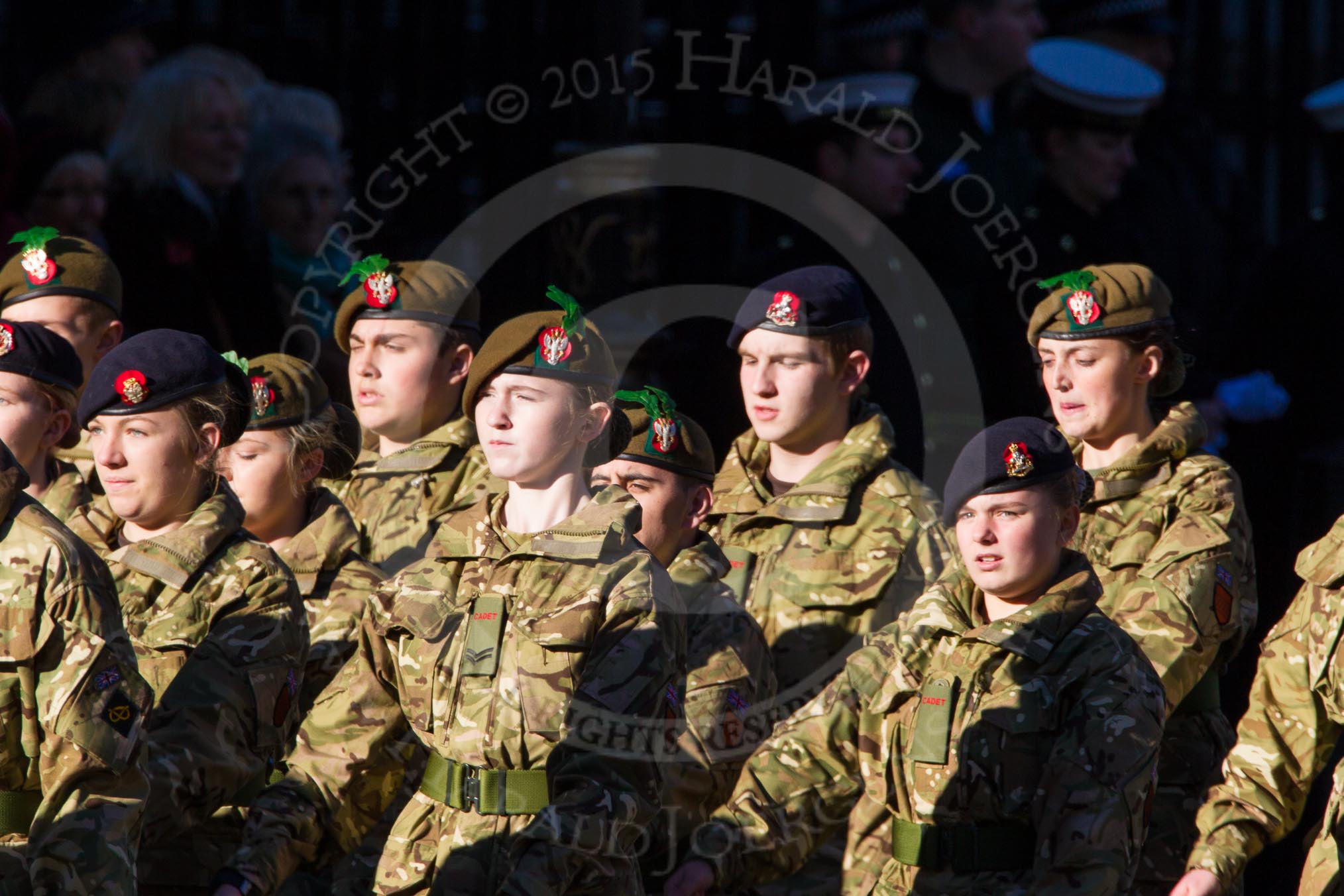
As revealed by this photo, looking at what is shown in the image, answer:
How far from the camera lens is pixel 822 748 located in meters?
4.58

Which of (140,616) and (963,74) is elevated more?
(963,74)

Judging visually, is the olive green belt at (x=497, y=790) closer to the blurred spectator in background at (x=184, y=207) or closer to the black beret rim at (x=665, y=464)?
the black beret rim at (x=665, y=464)

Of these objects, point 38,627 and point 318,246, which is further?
point 318,246

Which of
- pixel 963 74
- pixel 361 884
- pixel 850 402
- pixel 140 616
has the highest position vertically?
pixel 963 74

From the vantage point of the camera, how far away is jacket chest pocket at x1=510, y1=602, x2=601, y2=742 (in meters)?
4.16

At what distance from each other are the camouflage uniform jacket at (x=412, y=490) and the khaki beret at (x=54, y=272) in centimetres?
96

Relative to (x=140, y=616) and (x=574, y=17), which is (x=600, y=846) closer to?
(x=140, y=616)

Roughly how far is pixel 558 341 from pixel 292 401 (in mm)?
1625

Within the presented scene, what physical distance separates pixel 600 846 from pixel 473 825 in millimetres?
336

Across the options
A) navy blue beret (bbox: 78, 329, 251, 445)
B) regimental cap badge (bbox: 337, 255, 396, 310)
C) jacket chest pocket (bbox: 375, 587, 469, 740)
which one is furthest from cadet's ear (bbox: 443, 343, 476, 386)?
jacket chest pocket (bbox: 375, 587, 469, 740)

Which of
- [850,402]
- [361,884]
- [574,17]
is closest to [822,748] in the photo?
[361,884]

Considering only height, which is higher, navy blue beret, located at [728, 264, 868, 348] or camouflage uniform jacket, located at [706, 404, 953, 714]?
navy blue beret, located at [728, 264, 868, 348]

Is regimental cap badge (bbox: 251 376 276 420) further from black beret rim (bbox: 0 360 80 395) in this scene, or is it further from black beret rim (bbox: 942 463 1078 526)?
black beret rim (bbox: 942 463 1078 526)

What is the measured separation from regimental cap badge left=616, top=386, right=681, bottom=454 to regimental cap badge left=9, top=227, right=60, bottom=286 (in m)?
1.93
